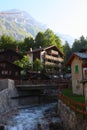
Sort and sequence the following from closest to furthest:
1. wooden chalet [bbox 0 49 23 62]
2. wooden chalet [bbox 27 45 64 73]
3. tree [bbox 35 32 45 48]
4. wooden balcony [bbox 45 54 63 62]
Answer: wooden chalet [bbox 0 49 23 62]
wooden chalet [bbox 27 45 64 73]
wooden balcony [bbox 45 54 63 62]
tree [bbox 35 32 45 48]

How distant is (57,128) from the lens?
30.7m

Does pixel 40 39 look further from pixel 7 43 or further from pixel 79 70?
pixel 79 70

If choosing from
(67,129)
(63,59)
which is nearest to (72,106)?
(67,129)

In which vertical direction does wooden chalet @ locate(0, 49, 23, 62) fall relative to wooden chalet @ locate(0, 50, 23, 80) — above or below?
above

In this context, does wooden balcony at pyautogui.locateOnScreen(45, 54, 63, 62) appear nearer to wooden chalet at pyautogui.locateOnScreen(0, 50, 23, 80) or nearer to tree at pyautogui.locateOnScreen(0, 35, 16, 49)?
tree at pyautogui.locateOnScreen(0, 35, 16, 49)

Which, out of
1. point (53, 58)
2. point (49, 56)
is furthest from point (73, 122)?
point (53, 58)

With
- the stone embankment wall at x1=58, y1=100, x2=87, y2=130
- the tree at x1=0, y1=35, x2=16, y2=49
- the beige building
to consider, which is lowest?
the stone embankment wall at x1=58, y1=100, x2=87, y2=130

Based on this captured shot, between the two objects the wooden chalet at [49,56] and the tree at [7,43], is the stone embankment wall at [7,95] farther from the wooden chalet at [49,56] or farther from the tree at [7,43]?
the tree at [7,43]

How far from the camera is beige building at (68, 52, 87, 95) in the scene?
45.2 meters

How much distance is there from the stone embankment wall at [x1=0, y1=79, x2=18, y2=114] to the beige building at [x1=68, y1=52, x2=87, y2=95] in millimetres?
11416

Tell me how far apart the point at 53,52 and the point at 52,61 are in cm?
331

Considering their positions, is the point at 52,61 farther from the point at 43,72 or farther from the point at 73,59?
the point at 73,59

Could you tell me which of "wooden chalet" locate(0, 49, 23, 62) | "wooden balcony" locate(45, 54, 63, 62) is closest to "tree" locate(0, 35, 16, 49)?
"wooden balcony" locate(45, 54, 63, 62)

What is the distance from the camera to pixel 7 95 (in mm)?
49469
